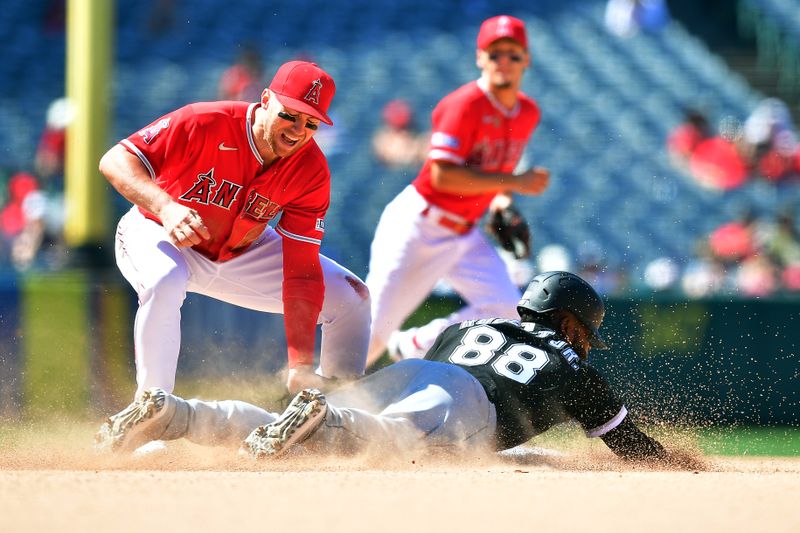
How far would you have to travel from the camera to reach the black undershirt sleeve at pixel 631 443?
14.7 feet

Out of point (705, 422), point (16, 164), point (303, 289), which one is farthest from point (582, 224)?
point (303, 289)

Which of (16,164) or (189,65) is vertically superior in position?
(189,65)

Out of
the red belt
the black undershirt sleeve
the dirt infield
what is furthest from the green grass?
the dirt infield

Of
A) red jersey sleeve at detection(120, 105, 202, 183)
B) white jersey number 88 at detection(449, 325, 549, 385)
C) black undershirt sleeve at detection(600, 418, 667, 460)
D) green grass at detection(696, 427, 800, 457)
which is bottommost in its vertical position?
green grass at detection(696, 427, 800, 457)

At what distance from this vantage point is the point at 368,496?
11.5 feet

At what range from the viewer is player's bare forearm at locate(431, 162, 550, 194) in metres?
5.91

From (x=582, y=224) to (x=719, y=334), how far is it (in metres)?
3.53

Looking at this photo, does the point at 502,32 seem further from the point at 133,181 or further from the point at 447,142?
the point at 133,181

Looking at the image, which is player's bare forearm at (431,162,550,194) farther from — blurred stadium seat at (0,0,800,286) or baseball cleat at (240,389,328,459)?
blurred stadium seat at (0,0,800,286)

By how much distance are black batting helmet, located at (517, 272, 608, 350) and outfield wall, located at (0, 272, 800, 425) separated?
2646 mm

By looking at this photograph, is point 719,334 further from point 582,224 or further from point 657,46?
point 657,46

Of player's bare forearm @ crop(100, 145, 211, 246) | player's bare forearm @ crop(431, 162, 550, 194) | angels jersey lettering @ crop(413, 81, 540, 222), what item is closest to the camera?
player's bare forearm @ crop(100, 145, 211, 246)

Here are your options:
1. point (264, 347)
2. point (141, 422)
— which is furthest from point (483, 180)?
point (141, 422)

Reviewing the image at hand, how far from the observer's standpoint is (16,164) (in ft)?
39.8
